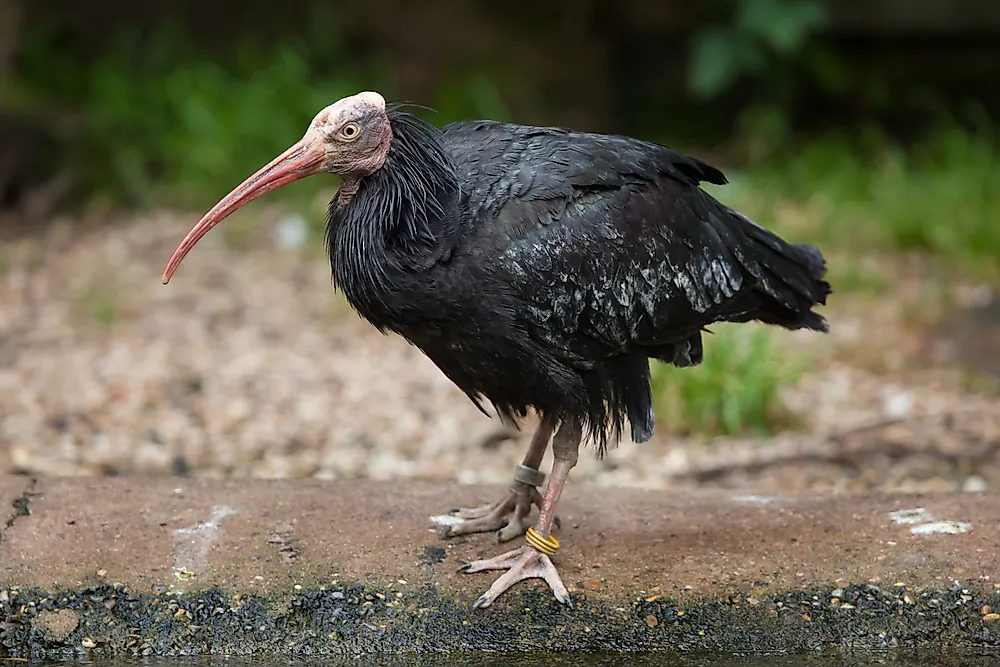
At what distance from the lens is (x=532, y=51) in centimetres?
1197

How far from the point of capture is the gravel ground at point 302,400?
6.37m

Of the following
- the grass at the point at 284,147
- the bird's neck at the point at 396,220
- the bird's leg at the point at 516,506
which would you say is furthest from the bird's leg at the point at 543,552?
the grass at the point at 284,147

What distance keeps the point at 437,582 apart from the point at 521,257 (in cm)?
110

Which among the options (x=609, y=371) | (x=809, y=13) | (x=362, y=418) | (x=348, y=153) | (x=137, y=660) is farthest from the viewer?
(x=809, y=13)

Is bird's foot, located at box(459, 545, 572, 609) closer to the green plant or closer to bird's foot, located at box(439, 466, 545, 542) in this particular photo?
bird's foot, located at box(439, 466, 545, 542)

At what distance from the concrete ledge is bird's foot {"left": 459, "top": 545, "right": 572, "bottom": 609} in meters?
0.04

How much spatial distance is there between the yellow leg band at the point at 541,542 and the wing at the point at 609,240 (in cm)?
60

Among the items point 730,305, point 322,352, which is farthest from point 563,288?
point 322,352

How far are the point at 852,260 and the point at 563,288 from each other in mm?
5574

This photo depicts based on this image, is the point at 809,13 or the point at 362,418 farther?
the point at 809,13

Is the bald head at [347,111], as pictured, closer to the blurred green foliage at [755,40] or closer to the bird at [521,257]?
the bird at [521,257]

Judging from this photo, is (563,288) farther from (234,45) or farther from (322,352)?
(234,45)

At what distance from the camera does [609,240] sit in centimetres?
422

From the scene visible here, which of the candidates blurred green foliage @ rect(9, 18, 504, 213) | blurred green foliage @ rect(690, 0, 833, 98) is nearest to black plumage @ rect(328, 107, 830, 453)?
blurred green foliage @ rect(690, 0, 833, 98)
